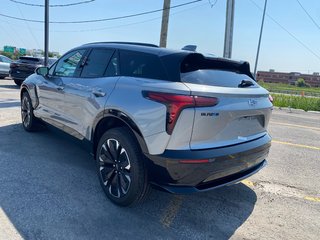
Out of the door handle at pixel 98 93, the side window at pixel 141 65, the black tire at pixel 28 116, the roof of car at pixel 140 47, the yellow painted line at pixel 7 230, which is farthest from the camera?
the black tire at pixel 28 116

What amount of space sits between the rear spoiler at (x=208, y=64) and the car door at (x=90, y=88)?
85cm

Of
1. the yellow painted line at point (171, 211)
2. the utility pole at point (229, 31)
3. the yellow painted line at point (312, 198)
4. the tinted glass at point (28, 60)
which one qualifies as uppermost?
the utility pole at point (229, 31)

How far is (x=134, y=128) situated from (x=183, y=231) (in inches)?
43.9

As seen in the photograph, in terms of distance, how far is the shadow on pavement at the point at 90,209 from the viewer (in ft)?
9.74

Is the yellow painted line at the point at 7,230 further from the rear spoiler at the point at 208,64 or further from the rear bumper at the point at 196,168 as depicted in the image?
the rear spoiler at the point at 208,64

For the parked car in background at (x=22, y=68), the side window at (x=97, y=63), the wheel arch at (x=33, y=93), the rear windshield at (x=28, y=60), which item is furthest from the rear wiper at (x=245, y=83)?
the rear windshield at (x=28, y=60)

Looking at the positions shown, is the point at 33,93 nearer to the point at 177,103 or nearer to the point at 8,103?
the point at 177,103

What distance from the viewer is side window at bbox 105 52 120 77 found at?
12.0 feet

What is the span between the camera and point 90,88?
3.84m

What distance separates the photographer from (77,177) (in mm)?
4129

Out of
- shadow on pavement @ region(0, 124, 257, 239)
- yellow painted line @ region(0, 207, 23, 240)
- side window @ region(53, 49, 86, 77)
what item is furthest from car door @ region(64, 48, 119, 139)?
yellow painted line @ region(0, 207, 23, 240)

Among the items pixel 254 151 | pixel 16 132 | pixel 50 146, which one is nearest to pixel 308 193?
pixel 254 151

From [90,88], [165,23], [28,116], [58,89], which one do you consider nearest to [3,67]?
[165,23]

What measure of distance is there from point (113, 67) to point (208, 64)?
3.76 ft
